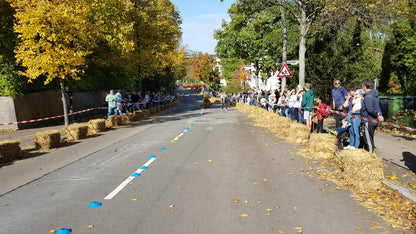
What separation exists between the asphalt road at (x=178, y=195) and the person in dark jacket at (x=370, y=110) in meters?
1.65

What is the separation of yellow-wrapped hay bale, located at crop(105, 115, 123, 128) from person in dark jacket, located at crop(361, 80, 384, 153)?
40.4ft

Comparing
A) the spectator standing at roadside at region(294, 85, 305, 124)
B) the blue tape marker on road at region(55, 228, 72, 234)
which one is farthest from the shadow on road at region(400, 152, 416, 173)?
the blue tape marker on road at region(55, 228, 72, 234)

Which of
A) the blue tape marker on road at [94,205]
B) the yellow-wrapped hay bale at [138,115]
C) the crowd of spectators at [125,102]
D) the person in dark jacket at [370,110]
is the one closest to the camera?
the blue tape marker on road at [94,205]

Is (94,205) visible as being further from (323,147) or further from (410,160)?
(410,160)

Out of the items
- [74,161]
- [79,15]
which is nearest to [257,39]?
[79,15]

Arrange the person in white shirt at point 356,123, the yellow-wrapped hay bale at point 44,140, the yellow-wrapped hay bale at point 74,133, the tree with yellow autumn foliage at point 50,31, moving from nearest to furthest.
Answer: the person in white shirt at point 356,123 < the yellow-wrapped hay bale at point 44,140 < the tree with yellow autumn foliage at point 50,31 < the yellow-wrapped hay bale at point 74,133

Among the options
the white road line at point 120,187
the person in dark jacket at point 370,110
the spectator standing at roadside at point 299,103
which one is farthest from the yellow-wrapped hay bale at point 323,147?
the white road line at point 120,187

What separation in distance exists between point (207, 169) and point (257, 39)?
84.7 ft

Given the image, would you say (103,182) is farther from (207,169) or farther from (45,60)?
(45,60)

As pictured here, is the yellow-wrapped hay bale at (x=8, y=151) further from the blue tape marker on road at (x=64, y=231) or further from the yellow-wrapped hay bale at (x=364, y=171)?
the yellow-wrapped hay bale at (x=364, y=171)

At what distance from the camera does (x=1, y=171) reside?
7.70 metres

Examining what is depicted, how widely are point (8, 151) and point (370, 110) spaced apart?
10.2 m

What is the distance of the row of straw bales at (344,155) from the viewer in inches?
220

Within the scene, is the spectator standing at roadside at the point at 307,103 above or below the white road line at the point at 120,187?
above
